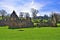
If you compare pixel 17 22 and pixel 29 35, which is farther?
pixel 17 22

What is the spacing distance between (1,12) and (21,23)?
61.0m

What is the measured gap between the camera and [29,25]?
61.4 metres

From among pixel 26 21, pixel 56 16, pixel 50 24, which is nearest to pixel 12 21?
pixel 26 21

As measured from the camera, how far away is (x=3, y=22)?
228 feet

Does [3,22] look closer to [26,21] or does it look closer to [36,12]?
[26,21]

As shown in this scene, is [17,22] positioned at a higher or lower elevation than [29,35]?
higher

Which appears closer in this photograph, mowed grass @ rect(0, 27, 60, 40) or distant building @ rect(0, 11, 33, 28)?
mowed grass @ rect(0, 27, 60, 40)

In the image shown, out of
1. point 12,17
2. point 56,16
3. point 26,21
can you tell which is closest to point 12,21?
point 12,17

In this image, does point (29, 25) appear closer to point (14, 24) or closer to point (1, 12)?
point (14, 24)

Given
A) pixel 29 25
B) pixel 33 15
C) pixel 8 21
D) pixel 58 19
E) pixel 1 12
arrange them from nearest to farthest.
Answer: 1. pixel 29 25
2. pixel 8 21
3. pixel 58 19
4. pixel 33 15
5. pixel 1 12

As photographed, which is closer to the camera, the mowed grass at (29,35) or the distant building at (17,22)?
the mowed grass at (29,35)

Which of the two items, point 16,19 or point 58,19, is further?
point 58,19

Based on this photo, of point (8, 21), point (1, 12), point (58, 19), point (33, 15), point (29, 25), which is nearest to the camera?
point (29, 25)

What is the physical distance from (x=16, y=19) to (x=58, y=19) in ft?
65.8
